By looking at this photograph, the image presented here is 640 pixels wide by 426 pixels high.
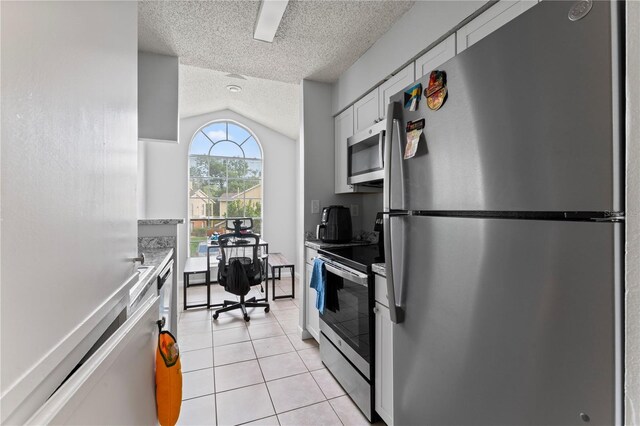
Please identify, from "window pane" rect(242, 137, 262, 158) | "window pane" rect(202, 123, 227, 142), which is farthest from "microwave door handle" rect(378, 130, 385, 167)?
"window pane" rect(202, 123, 227, 142)

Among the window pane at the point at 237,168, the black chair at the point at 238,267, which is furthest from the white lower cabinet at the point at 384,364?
the window pane at the point at 237,168

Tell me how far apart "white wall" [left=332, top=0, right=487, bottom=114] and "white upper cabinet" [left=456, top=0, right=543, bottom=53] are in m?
0.05

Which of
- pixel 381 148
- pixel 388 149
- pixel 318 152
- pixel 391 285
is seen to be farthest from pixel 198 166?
pixel 391 285

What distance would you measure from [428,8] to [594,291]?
168 centimetres

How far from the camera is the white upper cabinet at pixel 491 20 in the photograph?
3.76ft

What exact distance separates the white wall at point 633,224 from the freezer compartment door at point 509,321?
0.97 feet

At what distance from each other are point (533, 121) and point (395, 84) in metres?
1.40

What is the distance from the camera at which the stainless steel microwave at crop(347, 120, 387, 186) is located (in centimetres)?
197

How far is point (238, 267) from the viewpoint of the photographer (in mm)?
3271

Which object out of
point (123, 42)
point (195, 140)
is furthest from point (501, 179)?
point (195, 140)

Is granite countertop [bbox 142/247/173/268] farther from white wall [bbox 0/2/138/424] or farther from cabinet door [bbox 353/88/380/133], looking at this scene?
cabinet door [bbox 353/88/380/133]

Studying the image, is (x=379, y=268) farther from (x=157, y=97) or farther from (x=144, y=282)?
(x=157, y=97)

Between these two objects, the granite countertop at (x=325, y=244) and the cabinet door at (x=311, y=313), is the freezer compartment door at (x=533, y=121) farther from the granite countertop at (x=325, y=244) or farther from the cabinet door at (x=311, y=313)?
the cabinet door at (x=311, y=313)

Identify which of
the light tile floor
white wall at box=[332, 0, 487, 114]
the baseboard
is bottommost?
the light tile floor
